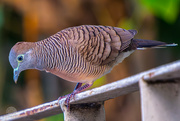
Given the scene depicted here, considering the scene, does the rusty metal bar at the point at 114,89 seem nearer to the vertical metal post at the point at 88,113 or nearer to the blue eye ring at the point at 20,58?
the vertical metal post at the point at 88,113

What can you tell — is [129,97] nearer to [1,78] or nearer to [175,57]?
[175,57]

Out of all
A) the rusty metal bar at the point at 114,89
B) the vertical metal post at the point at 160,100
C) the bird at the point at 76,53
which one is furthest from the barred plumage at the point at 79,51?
the vertical metal post at the point at 160,100

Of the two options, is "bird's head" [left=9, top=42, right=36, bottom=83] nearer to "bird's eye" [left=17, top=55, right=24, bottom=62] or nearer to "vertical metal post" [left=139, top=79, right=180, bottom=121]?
"bird's eye" [left=17, top=55, right=24, bottom=62]

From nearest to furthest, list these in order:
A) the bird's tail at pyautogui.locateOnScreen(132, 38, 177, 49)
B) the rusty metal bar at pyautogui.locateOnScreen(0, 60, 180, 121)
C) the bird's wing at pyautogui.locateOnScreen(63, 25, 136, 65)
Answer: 1. the rusty metal bar at pyautogui.locateOnScreen(0, 60, 180, 121)
2. the bird's wing at pyautogui.locateOnScreen(63, 25, 136, 65)
3. the bird's tail at pyautogui.locateOnScreen(132, 38, 177, 49)

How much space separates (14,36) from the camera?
6691 millimetres

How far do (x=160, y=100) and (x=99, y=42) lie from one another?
155 cm

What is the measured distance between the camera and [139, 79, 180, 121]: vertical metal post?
1269mm

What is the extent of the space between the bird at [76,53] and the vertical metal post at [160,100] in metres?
1.33

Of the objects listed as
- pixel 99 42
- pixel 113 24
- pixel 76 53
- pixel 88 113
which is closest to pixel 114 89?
pixel 88 113

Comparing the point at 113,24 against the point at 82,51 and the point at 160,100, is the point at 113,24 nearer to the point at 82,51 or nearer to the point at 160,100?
the point at 82,51

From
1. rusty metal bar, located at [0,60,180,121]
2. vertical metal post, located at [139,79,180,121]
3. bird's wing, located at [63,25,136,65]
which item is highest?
bird's wing, located at [63,25,136,65]

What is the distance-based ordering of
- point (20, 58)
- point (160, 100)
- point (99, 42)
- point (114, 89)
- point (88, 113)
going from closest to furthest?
point (160, 100) < point (114, 89) < point (88, 113) < point (20, 58) < point (99, 42)

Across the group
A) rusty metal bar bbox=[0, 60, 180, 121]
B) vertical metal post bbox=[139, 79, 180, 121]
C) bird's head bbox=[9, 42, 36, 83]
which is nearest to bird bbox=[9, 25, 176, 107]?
bird's head bbox=[9, 42, 36, 83]

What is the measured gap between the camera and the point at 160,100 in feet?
4.23
